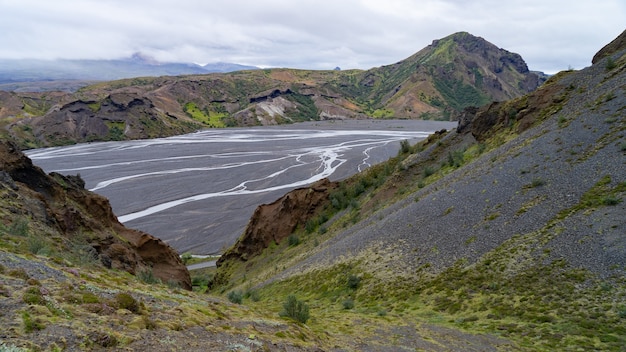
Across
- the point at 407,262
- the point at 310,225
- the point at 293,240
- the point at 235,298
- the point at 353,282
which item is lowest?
the point at 293,240

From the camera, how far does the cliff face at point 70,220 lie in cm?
1451

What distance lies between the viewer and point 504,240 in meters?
13.9

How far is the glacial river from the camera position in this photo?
158ft

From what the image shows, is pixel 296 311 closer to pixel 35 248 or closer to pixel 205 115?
pixel 35 248

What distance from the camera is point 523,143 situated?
68.7 feet

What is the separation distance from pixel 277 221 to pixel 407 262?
1566cm

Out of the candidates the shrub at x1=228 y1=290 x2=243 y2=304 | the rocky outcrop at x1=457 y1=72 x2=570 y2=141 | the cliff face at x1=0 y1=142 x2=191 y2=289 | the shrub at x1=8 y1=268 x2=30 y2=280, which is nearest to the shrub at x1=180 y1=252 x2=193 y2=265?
the cliff face at x1=0 y1=142 x2=191 y2=289

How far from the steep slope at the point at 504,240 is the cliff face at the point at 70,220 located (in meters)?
5.83

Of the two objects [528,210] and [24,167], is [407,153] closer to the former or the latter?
[528,210]

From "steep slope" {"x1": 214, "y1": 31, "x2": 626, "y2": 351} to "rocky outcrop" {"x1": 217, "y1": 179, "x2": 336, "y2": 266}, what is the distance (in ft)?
4.08

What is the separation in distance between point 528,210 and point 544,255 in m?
3.15

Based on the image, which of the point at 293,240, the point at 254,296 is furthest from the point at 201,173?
the point at 254,296

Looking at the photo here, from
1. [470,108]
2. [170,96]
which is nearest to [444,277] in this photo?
[470,108]

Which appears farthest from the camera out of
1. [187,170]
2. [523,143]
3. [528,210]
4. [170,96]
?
[170,96]
